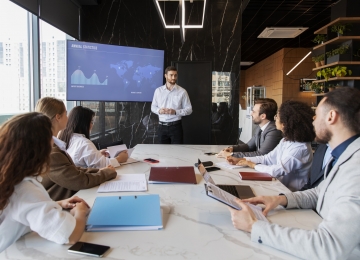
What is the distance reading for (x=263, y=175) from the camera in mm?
1810

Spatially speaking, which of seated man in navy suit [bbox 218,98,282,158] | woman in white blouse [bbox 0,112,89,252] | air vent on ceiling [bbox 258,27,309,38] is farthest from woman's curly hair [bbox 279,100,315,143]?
air vent on ceiling [bbox 258,27,309,38]

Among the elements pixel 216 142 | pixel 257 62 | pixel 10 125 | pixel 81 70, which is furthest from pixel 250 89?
pixel 10 125

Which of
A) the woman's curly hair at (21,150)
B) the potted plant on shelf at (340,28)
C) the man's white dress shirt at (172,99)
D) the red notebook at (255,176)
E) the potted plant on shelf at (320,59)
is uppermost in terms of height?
the potted plant on shelf at (340,28)

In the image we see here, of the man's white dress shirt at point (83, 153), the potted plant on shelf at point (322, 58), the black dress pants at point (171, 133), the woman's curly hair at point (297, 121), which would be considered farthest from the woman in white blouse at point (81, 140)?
the potted plant on shelf at point (322, 58)

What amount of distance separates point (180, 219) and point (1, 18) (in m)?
2.68

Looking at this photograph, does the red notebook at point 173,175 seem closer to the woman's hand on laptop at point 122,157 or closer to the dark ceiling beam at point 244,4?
the woman's hand on laptop at point 122,157

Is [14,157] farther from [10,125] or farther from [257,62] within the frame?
[257,62]

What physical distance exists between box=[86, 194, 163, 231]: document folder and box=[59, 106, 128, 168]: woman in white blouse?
2.39 ft

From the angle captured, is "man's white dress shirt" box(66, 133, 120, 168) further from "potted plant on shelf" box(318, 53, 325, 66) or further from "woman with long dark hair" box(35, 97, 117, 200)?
"potted plant on shelf" box(318, 53, 325, 66)

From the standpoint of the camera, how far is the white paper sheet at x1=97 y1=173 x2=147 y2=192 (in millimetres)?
1504

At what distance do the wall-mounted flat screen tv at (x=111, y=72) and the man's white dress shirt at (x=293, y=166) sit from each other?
318 centimetres

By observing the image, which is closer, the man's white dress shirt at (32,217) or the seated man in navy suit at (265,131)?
the man's white dress shirt at (32,217)

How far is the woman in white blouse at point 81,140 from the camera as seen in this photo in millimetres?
1903

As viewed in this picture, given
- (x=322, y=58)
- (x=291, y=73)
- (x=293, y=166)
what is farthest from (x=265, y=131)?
(x=291, y=73)
